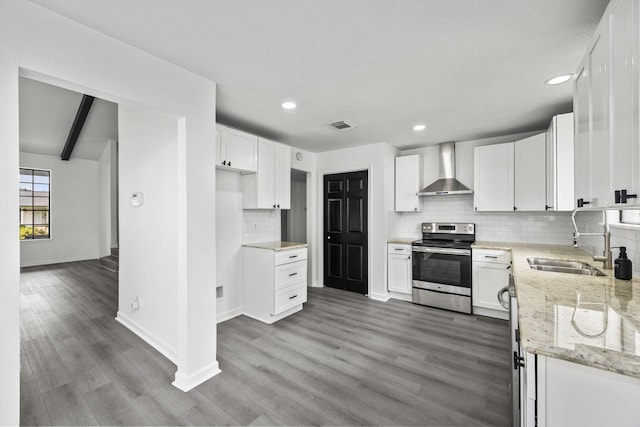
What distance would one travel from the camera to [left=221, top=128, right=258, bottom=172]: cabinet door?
3.23 m

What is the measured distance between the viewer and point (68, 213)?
7.29 metres

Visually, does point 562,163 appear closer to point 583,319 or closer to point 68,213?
point 583,319

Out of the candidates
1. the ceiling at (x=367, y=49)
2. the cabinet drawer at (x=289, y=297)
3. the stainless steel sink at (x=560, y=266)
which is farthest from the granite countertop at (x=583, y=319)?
the cabinet drawer at (x=289, y=297)

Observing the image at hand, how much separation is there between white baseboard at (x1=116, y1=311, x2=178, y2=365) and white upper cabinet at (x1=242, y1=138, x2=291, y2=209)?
1.81m

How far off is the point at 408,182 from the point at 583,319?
3.60 m

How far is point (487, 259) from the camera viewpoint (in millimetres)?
3602

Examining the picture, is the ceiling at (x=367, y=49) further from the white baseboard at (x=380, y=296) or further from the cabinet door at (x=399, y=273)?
the white baseboard at (x=380, y=296)

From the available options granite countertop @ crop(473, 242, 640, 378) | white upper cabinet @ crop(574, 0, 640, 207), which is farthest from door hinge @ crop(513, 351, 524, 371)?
white upper cabinet @ crop(574, 0, 640, 207)

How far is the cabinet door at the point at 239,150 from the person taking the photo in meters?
3.23

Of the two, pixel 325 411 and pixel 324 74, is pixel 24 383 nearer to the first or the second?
pixel 325 411

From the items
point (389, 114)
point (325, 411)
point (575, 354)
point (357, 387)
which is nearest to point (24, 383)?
point (325, 411)

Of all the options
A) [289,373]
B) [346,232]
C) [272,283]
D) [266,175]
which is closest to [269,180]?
[266,175]

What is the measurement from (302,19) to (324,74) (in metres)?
0.66

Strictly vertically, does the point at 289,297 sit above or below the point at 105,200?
below
